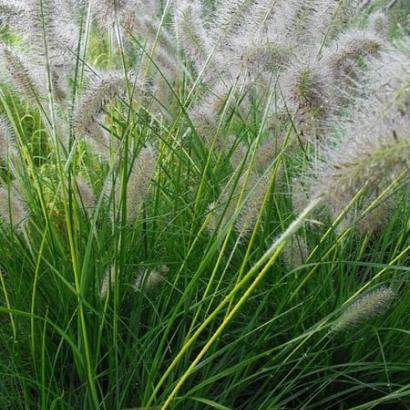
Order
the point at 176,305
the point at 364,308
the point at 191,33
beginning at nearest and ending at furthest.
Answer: the point at 364,308
the point at 176,305
the point at 191,33

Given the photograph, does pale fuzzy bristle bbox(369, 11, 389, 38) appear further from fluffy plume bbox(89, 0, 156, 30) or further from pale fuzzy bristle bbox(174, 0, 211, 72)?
fluffy plume bbox(89, 0, 156, 30)

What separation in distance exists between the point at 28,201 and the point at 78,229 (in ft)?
0.78

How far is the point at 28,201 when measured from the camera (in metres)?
2.00

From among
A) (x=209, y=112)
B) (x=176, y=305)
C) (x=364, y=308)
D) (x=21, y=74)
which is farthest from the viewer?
(x=209, y=112)

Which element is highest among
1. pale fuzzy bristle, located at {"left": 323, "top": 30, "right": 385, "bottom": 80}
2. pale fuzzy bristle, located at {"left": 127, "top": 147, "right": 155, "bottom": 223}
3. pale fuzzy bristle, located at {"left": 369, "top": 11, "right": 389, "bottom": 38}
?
pale fuzzy bristle, located at {"left": 323, "top": 30, "right": 385, "bottom": 80}

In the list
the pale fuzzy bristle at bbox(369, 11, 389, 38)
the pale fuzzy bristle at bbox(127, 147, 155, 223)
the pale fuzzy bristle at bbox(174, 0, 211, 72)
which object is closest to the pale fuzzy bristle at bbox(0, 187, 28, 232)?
the pale fuzzy bristle at bbox(127, 147, 155, 223)

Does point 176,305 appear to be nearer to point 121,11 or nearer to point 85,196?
point 85,196

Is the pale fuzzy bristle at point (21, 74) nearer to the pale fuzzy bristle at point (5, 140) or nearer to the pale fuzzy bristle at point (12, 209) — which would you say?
the pale fuzzy bristle at point (5, 140)

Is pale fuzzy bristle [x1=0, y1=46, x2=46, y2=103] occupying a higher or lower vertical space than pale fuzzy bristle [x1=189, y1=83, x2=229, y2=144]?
higher

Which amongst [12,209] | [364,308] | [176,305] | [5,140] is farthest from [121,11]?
[364,308]

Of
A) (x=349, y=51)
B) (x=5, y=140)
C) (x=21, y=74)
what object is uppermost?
(x=349, y=51)

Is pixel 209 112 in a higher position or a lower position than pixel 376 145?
lower

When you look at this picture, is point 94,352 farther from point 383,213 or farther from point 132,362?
point 383,213

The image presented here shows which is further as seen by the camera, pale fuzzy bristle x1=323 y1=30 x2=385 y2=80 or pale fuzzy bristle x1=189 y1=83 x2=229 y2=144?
pale fuzzy bristle x1=189 y1=83 x2=229 y2=144
